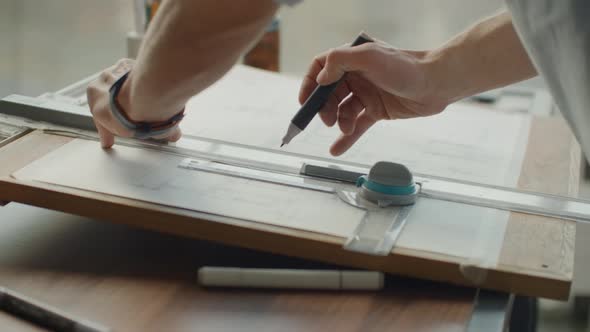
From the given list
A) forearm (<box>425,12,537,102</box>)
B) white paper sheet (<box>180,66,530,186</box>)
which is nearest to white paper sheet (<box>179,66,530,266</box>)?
white paper sheet (<box>180,66,530,186</box>)

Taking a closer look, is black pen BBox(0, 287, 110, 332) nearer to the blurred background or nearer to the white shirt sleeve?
the white shirt sleeve

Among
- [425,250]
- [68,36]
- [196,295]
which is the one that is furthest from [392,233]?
[68,36]

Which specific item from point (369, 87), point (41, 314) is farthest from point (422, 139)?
point (41, 314)

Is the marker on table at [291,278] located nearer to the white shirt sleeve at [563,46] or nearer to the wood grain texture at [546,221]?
the wood grain texture at [546,221]

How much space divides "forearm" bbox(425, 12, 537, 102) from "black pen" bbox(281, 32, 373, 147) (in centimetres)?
11

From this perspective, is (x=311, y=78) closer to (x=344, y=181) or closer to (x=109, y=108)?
(x=344, y=181)

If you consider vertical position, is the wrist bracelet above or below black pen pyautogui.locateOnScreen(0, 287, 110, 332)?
above

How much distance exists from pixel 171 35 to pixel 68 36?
1339 millimetres

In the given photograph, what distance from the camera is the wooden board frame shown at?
2.45 ft

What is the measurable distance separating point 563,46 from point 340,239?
0.28m

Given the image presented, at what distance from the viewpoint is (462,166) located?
1.04 meters

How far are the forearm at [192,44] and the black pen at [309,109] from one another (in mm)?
187

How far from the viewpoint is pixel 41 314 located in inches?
28.7

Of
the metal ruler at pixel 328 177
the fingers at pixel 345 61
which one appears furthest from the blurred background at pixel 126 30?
the fingers at pixel 345 61
